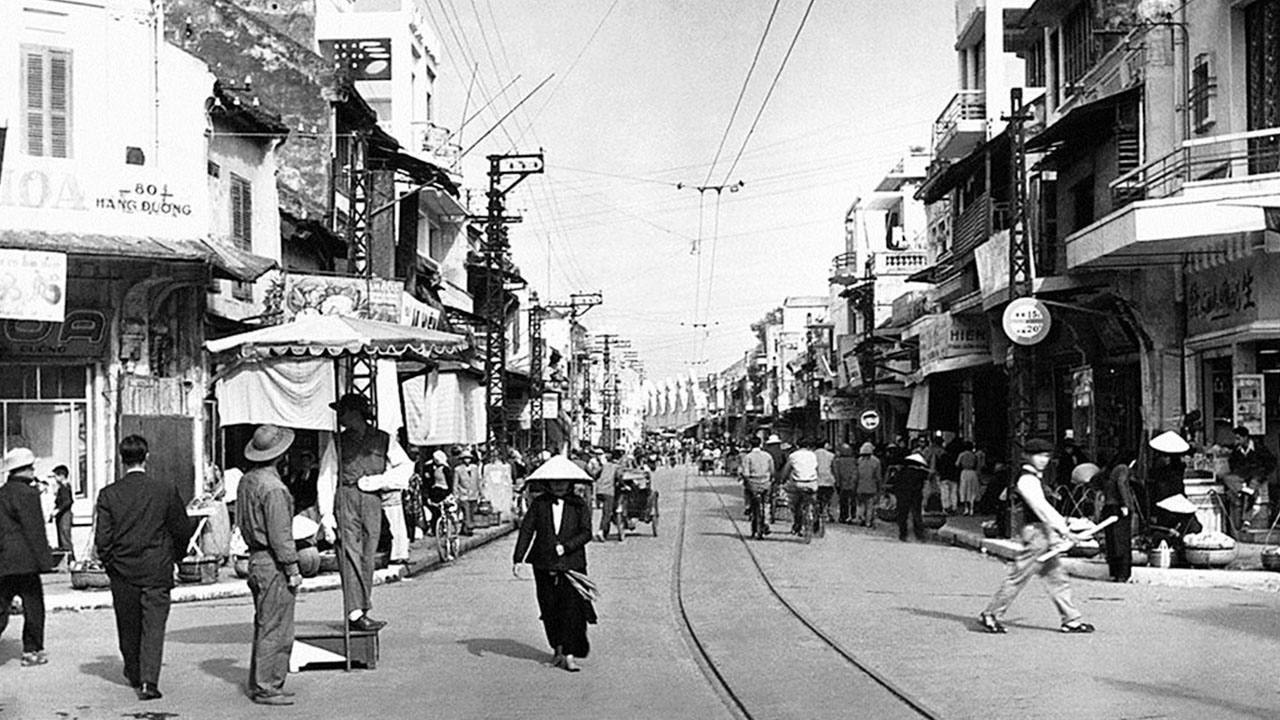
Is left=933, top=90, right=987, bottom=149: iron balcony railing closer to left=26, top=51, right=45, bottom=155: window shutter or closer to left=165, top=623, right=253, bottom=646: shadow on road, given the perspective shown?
left=26, top=51, right=45, bottom=155: window shutter

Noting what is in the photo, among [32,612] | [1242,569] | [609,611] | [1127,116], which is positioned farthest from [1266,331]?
[32,612]

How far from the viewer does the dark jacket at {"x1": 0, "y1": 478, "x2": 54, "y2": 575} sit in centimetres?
1217

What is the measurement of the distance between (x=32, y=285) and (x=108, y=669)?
842cm

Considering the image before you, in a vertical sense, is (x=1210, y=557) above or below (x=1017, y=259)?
below

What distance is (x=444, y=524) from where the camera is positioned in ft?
79.6

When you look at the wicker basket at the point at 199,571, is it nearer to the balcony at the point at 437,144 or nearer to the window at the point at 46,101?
the window at the point at 46,101

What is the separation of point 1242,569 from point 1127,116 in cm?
937

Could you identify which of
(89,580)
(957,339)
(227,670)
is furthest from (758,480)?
(227,670)

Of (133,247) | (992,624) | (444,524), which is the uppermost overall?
(133,247)

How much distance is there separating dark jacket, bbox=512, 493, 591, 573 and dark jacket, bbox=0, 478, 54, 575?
395 cm

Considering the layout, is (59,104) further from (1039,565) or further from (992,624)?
(1039,565)

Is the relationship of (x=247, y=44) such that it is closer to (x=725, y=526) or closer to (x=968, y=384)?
(x=725, y=526)

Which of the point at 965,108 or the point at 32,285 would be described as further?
the point at 965,108

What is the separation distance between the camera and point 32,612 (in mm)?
12523
